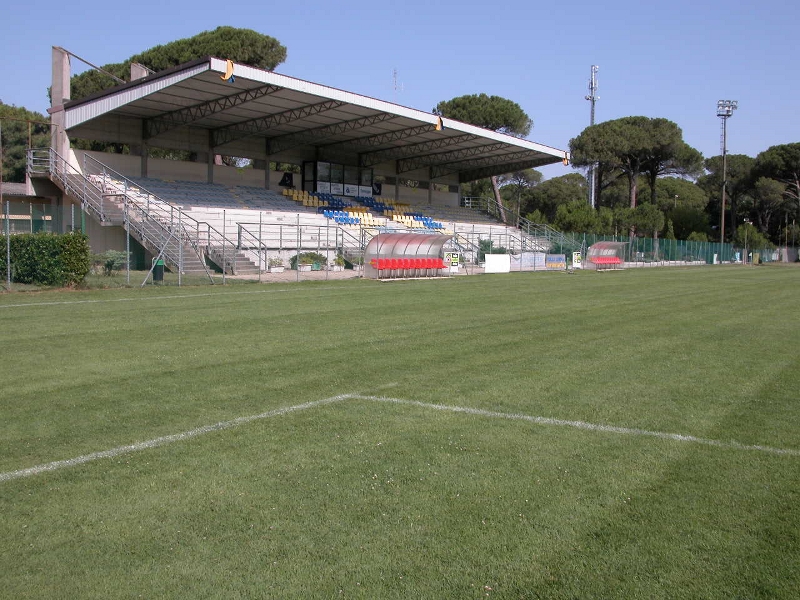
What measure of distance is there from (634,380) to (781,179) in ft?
302

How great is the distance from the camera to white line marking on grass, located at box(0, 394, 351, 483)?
5581mm

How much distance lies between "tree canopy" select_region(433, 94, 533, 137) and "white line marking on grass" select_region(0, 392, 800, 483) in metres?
65.3

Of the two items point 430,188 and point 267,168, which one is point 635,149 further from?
point 267,168

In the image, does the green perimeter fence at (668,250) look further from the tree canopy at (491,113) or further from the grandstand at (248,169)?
the tree canopy at (491,113)

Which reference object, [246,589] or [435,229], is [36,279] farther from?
[435,229]

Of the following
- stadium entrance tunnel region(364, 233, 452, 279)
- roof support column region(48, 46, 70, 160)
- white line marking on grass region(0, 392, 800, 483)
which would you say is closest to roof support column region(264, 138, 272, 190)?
roof support column region(48, 46, 70, 160)

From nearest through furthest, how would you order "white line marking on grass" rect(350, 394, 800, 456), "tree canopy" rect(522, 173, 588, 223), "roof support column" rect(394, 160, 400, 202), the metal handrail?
"white line marking on grass" rect(350, 394, 800, 456), the metal handrail, "roof support column" rect(394, 160, 400, 202), "tree canopy" rect(522, 173, 588, 223)

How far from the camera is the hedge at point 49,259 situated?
70.4 ft

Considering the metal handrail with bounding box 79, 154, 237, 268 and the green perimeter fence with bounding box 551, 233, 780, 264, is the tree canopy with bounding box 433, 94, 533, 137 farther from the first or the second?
the metal handrail with bounding box 79, 154, 237, 268

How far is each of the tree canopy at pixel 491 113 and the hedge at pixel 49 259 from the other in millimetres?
53334

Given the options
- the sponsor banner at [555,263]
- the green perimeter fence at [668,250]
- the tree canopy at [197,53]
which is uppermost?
the tree canopy at [197,53]

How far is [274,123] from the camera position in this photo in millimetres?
42094

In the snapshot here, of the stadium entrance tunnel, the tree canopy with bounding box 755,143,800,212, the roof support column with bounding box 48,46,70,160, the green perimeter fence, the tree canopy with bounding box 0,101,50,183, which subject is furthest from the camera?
the tree canopy with bounding box 755,143,800,212

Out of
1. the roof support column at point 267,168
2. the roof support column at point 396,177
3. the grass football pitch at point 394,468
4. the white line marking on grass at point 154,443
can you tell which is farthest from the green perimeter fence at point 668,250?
the white line marking on grass at point 154,443
